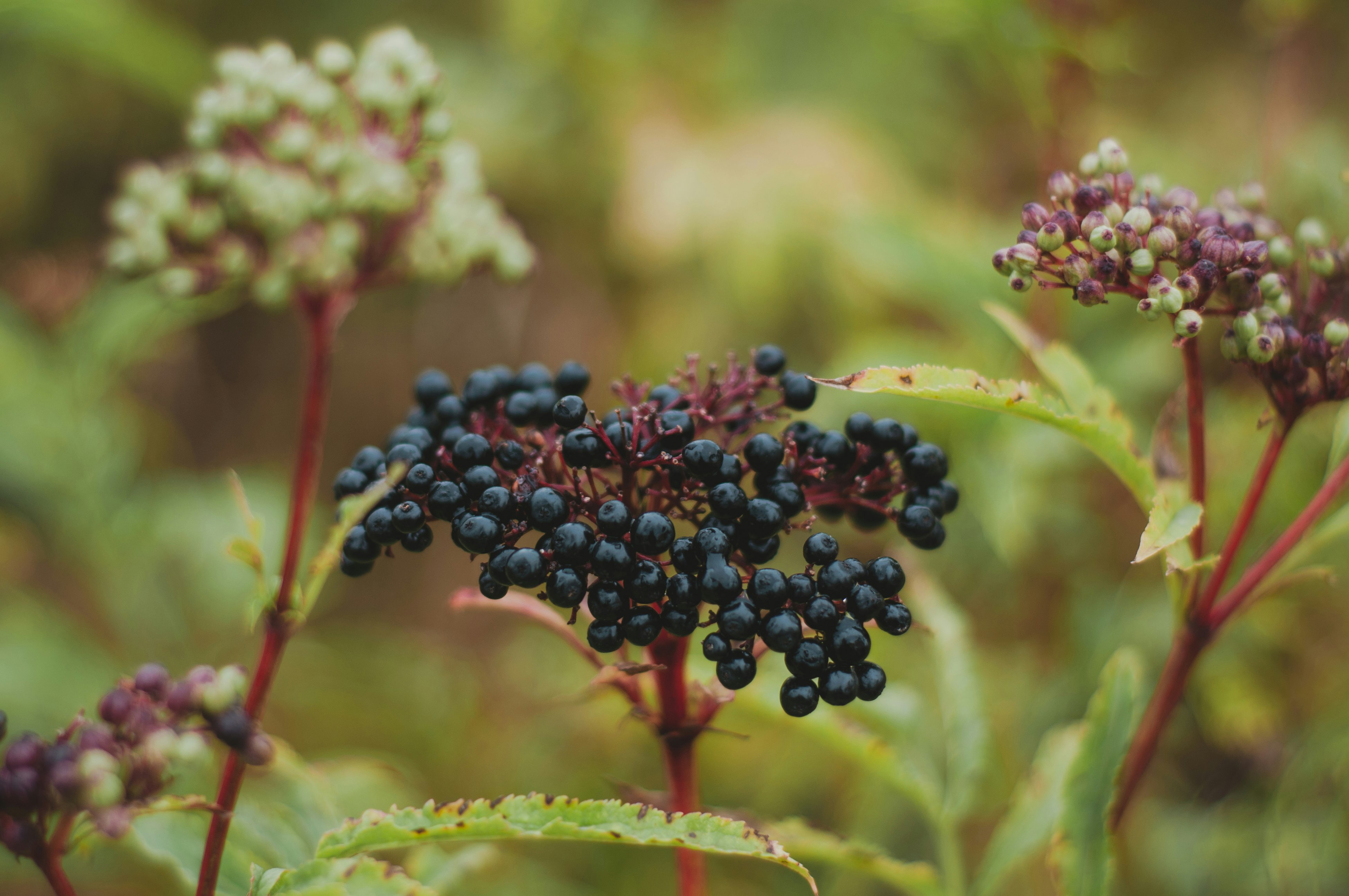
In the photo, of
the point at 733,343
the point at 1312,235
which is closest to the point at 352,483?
the point at 1312,235

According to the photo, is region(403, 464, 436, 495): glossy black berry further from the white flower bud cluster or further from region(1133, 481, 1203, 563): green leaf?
region(1133, 481, 1203, 563): green leaf

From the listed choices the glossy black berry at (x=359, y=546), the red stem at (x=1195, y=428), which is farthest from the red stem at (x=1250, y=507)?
the glossy black berry at (x=359, y=546)

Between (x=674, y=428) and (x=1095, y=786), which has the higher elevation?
(x=674, y=428)

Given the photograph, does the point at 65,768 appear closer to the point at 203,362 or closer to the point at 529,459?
the point at 529,459

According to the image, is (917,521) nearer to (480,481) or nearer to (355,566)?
(480,481)

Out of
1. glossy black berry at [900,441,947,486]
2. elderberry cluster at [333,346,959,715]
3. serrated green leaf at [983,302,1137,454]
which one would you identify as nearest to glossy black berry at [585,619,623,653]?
elderberry cluster at [333,346,959,715]

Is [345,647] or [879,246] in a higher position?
[879,246]

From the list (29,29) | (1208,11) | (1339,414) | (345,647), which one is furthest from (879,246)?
(29,29)
